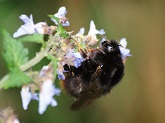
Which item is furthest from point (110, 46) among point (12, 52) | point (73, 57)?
point (12, 52)

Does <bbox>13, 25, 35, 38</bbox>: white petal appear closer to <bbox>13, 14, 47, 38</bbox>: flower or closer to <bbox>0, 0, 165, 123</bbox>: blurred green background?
<bbox>13, 14, 47, 38</bbox>: flower

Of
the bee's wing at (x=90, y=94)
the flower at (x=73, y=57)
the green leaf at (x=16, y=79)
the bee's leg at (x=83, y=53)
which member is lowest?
the green leaf at (x=16, y=79)

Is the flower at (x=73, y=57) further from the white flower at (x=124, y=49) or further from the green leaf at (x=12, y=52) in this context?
the white flower at (x=124, y=49)

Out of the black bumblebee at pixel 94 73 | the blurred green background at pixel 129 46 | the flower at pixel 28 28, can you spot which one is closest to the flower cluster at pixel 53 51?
the flower at pixel 28 28

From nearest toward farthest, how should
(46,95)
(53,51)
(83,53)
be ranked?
(46,95) → (53,51) → (83,53)

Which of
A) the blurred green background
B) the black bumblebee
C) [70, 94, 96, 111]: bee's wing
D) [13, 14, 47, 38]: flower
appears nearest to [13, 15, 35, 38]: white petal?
[13, 14, 47, 38]: flower

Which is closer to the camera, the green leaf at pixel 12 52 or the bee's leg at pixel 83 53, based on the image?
the green leaf at pixel 12 52

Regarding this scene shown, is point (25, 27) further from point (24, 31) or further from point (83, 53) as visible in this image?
point (83, 53)

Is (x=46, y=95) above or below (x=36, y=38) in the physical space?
below
